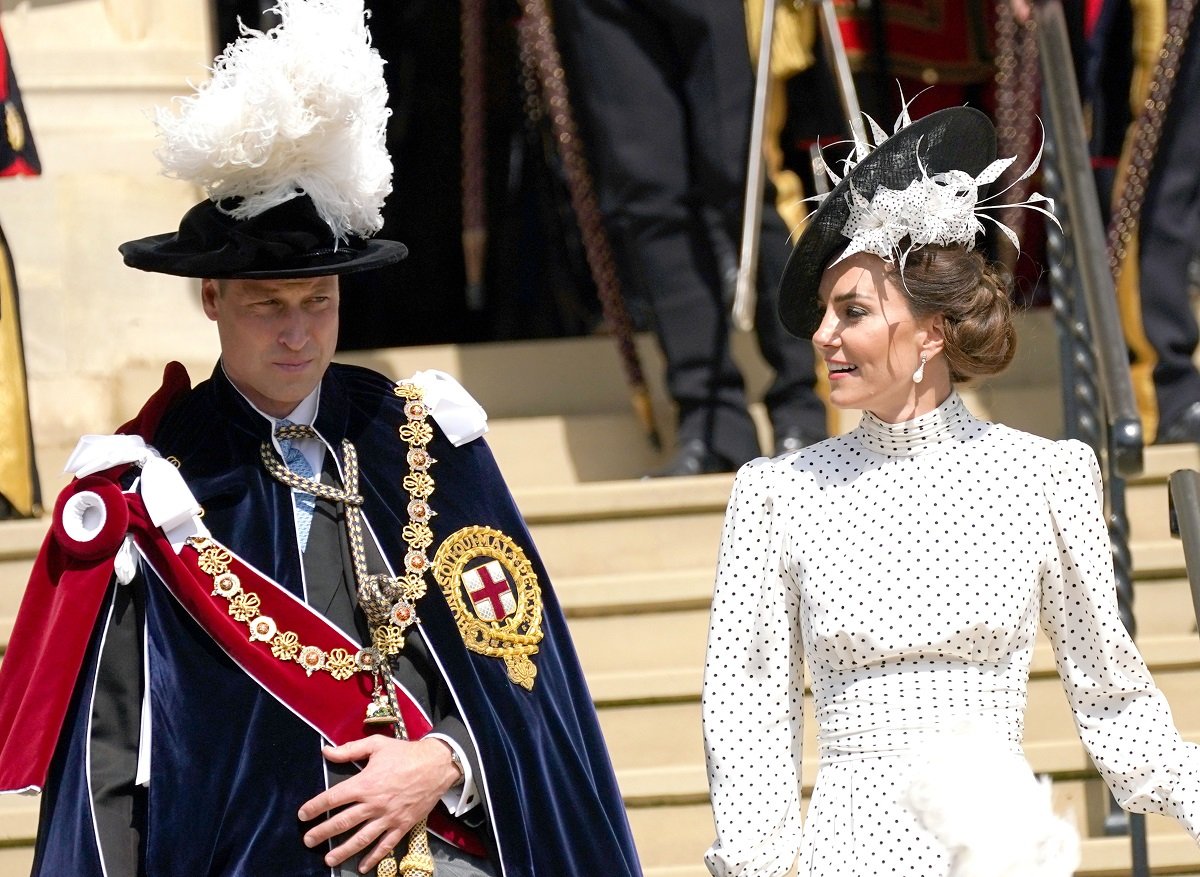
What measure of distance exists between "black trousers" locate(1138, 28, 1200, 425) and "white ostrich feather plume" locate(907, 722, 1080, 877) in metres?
3.89

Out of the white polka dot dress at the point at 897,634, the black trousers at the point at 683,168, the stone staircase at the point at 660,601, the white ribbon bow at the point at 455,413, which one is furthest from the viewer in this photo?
the black trousers at the point at 683,168

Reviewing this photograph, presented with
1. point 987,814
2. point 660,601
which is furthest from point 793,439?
point 987,814

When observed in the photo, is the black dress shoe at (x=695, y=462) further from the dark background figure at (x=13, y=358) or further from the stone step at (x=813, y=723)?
the dark background figure at (x=13, y=358)

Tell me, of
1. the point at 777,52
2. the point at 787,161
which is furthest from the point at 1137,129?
the point at 787,161

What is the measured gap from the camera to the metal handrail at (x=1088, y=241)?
479 cm

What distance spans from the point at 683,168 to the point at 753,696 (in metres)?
3.27

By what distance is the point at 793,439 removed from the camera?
601 centimetres

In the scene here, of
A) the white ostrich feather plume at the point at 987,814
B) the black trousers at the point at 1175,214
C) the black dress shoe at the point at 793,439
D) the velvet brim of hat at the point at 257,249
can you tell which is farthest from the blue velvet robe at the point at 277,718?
the black trousers at the point at 1175,214

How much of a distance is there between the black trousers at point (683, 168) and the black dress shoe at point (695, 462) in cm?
5

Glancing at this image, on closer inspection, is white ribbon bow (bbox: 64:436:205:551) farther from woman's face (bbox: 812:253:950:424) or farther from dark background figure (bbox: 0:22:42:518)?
dark background figure (bbox: 0:22:42:518)

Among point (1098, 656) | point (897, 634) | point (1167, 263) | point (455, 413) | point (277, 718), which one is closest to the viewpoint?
point (897, 634)

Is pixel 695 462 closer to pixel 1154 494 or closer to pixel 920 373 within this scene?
pixel 1154 494

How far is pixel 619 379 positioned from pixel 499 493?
338cm

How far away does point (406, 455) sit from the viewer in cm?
363
